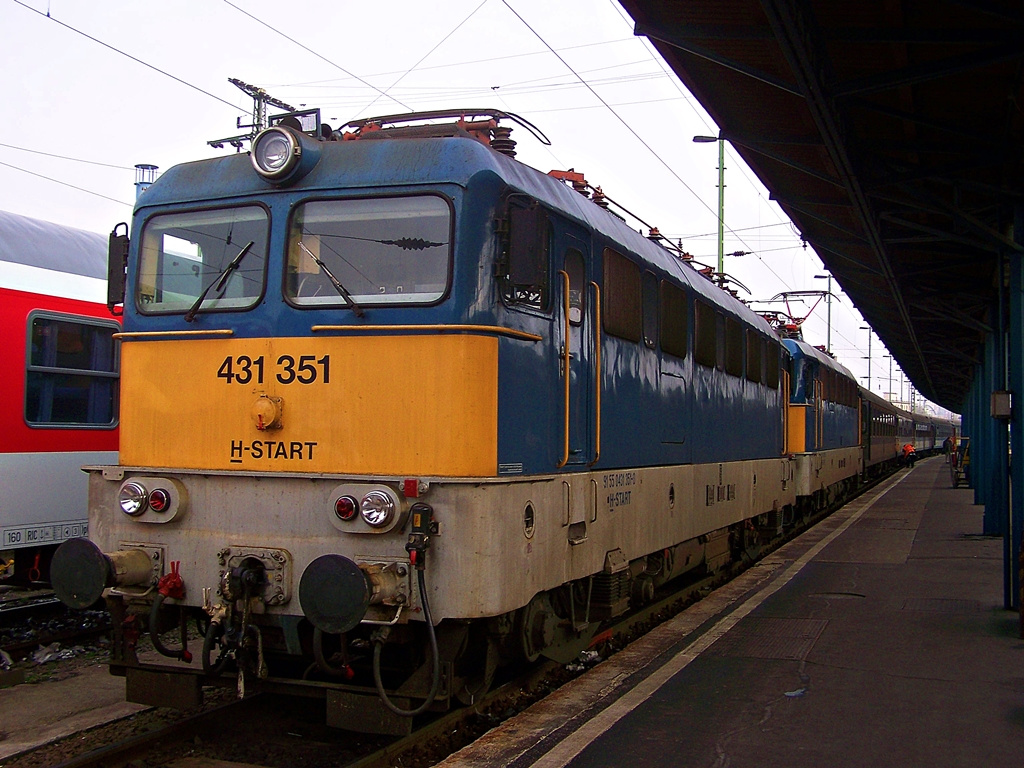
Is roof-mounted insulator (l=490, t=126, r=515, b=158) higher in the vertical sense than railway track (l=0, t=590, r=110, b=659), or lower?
higher

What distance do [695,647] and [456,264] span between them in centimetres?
404

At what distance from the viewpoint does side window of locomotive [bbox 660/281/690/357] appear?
877 cm

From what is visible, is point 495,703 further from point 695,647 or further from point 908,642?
point 908,642

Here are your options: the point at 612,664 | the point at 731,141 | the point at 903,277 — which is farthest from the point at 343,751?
the point at 903,277

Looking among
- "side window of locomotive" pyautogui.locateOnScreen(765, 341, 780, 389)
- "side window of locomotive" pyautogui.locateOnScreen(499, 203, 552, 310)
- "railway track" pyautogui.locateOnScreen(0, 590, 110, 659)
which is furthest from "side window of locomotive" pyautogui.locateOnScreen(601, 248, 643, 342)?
"side window of locomotive" pyautogui.locateOnScreen(765, 341, 780, 389)

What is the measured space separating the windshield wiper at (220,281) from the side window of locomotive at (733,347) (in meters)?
6.64

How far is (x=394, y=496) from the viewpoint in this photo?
17.1 ft

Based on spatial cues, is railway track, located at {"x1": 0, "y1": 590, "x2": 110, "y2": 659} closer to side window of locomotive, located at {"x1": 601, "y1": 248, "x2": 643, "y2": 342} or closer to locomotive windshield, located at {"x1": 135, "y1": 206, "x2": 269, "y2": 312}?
locomotive windshield, located at {"x1": 135, "y1": 206, "x2": 269, "y2": 312}

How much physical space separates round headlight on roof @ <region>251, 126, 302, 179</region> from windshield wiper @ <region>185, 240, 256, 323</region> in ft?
1.46

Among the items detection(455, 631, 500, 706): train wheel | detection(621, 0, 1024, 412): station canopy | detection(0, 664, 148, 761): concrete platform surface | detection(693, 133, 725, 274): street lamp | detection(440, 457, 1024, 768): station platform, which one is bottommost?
detection(0, 664, 148, 761): concrete platform surface

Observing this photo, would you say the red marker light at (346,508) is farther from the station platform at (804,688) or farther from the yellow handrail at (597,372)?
the yellow handrail at (597,372)

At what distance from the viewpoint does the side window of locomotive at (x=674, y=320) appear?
877 centimetres

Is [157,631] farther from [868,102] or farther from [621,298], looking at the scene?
[868,102]

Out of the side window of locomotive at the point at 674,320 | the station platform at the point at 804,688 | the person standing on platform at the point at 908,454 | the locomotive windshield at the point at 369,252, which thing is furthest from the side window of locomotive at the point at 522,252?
the person standing on platform at the point at 908,454
